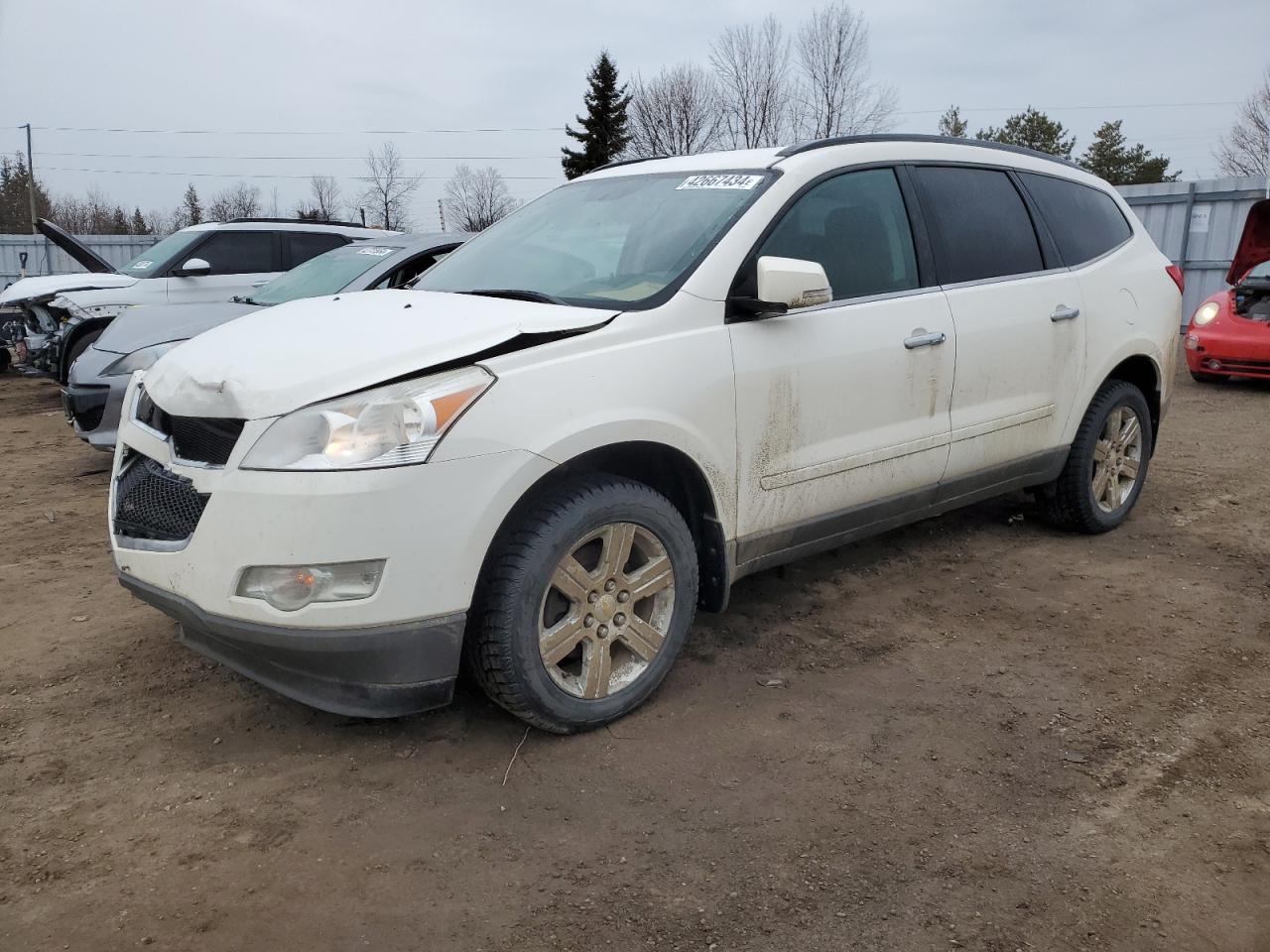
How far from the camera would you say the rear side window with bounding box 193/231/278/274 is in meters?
9.60

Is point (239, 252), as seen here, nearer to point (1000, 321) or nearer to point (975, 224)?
point (975, 224)

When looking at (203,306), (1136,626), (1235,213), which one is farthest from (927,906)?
(1235,213)

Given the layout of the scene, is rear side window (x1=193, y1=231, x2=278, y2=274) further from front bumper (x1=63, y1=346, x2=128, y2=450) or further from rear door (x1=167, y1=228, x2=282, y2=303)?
front bumper (x1=63, y1=346, x2=128, y2=450)

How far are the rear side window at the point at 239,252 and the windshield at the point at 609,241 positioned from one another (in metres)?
6.18

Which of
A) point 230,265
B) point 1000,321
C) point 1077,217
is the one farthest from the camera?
point 230,265

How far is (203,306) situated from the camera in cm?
722

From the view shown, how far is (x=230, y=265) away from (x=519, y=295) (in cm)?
723

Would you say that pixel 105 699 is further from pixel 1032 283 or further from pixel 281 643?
pixel 1032 283

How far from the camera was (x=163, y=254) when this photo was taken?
9727 mm

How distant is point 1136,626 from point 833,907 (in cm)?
231

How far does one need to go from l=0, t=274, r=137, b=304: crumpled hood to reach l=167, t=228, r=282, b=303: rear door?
62cm

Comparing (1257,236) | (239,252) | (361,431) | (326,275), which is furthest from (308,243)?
(1257,236)

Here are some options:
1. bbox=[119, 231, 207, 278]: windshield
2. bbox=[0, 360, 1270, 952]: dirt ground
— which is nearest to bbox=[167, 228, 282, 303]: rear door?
bbox=[119, 231, 207, 278]: windshield

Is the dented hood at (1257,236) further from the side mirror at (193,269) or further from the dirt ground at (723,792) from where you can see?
the side mirror at (193,269)
